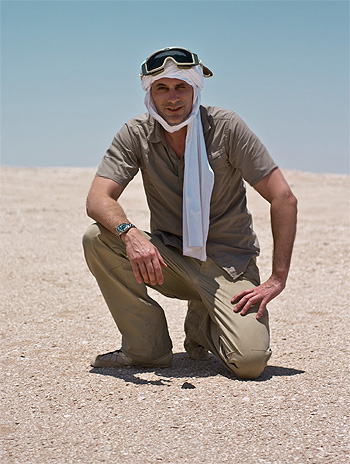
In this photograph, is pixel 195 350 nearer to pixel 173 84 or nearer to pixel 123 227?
pixel 123 227

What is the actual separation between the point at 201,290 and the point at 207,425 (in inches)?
40.9

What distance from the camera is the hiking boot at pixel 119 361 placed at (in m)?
3.77

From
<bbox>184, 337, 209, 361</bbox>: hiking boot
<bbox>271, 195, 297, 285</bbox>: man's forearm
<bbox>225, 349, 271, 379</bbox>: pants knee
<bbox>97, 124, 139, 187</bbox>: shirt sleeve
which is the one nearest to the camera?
<bbox>225, 349, 271, 379</bbox>: pants knee

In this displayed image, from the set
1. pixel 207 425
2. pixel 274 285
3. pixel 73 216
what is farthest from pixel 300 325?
pixel 73 216

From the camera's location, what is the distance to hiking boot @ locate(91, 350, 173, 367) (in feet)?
12.4

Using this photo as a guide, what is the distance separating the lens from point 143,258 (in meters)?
3.39

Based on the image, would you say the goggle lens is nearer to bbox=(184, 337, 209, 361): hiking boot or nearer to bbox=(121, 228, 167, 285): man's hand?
bbox=(121, 228, 167, 285): man's hand

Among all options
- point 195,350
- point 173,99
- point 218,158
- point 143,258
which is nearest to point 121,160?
point 173,99

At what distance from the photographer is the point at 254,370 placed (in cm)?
351

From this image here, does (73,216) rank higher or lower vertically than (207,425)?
higher

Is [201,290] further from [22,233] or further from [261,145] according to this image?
[22,233]

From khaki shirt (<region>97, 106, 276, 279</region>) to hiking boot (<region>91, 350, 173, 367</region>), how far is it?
2.19 ft

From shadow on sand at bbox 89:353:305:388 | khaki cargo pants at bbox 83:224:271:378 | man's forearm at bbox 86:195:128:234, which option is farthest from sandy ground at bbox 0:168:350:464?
man's forearm at bbox 86:195:128:234

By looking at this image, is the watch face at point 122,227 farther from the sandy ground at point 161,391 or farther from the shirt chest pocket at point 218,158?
the sandy ground at point 161,391
